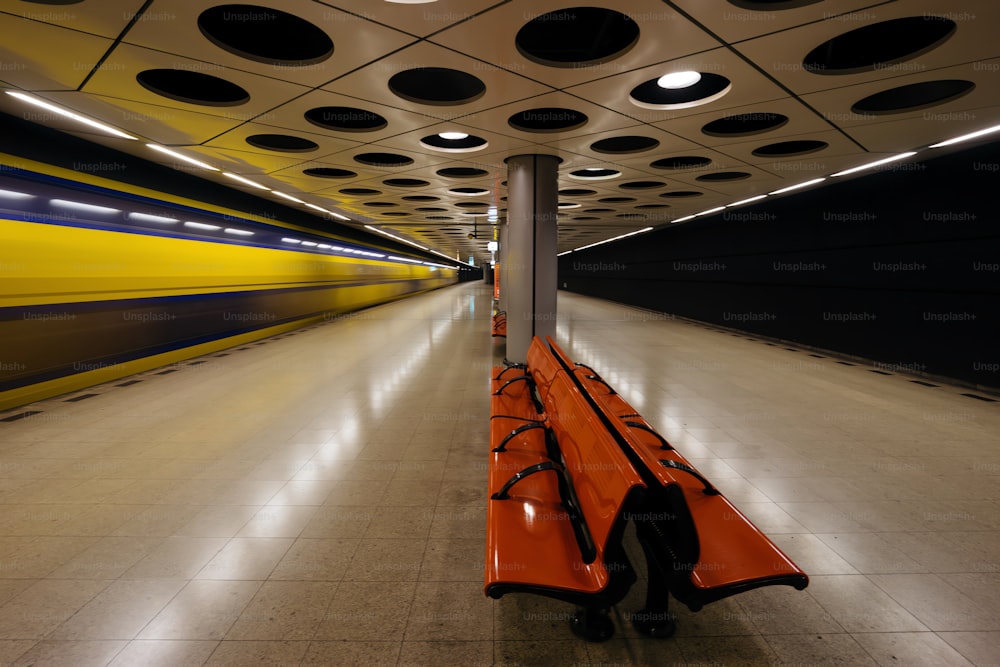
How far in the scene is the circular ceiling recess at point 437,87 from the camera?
13.9 ft

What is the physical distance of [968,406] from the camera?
206 inches

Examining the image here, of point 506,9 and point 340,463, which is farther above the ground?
point 506,9

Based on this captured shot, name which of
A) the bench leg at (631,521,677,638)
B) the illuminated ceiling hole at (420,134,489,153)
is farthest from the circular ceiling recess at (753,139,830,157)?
the bench leg at (631,521,677,638)

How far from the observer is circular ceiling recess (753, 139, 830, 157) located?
591cm

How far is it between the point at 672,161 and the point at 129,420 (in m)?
8.04

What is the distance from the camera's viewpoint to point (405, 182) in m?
8.58

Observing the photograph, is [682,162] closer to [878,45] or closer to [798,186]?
[878,45]

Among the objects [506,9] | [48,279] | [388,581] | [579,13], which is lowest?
[388,581]

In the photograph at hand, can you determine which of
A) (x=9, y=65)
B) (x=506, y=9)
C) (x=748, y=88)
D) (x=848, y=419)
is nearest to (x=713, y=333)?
(x=848, y=419)

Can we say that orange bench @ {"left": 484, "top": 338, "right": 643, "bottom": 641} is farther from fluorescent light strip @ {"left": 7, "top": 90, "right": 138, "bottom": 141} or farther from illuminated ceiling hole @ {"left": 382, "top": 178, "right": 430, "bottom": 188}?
illuminated ceiling hole @ {"left": 382, "top": 178, "right": 430, "bottom": 188}

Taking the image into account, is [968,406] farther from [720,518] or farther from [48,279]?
[48,279]

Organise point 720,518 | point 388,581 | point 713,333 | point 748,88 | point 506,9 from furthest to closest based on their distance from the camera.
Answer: point 713,333
point 748,88
point 506,9
point 388,581
point 720,518

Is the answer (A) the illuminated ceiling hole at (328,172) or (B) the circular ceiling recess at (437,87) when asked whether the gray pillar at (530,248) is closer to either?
(B) the circular ceiling recess at (437,87)

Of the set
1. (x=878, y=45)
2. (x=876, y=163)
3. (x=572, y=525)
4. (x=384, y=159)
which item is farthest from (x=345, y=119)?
(x=876, y=163)
